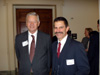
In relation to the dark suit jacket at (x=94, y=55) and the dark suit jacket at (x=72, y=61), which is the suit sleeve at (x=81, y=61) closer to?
the dark suit jacket at (x=72, y=61)

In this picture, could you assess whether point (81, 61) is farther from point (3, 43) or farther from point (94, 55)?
point (3, 43)

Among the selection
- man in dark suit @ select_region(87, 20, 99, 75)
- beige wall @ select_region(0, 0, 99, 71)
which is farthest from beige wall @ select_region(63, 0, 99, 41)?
man in dark suit @ select_region(87, 20, 99, 75)

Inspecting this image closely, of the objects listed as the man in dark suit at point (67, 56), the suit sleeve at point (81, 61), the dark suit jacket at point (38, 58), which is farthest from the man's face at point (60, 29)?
the dark suit jacket at point (38, 58)

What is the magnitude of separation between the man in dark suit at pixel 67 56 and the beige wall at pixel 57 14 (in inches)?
148

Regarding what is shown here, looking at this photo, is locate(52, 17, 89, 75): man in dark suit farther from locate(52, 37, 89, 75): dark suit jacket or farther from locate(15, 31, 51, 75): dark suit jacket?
locate(15, 31, 51, 75): dark suit jacket

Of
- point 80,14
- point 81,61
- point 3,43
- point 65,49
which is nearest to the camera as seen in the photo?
point 81,61

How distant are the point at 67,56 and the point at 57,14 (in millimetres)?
3941

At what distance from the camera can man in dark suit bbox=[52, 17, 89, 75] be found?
1505mm

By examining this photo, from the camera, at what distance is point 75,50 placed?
1.54 meters

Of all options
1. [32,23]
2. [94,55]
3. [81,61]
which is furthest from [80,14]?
[81,61]

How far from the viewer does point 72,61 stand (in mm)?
1548

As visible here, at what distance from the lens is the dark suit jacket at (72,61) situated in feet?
4.93

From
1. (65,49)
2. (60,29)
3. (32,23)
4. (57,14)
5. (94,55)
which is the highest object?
(57,14)

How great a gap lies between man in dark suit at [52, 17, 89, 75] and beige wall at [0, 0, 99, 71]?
3770 mm
